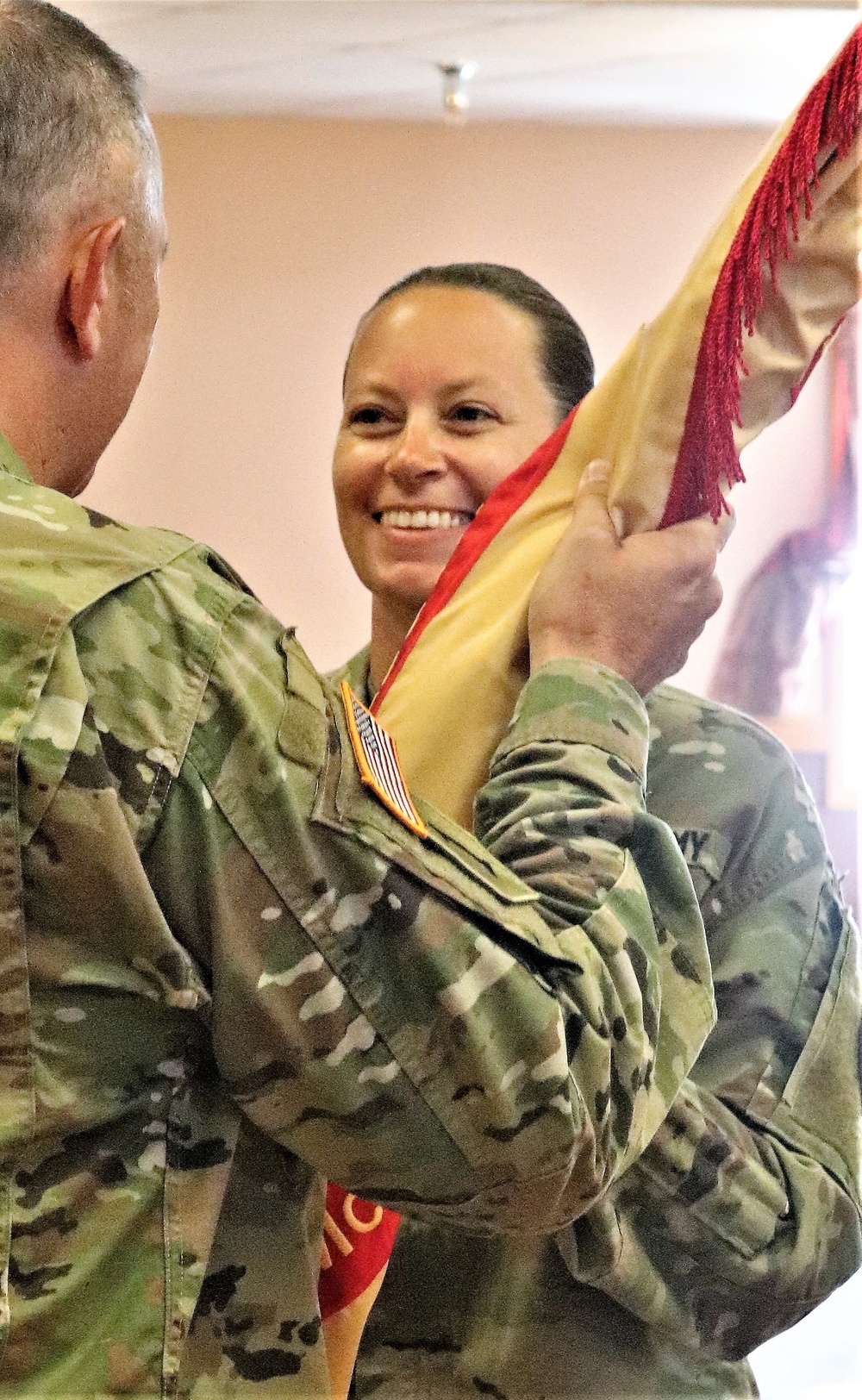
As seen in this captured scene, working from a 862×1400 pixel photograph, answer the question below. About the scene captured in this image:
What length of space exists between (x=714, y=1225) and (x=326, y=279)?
1808mm

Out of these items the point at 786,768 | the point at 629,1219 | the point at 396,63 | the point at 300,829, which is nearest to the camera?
the point at 300,829

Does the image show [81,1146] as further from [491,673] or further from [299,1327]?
[491,673]

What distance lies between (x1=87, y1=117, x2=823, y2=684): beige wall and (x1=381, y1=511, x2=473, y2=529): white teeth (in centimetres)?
116

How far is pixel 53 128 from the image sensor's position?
67 cm

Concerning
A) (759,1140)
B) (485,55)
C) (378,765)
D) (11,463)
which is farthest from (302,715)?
(485,55)

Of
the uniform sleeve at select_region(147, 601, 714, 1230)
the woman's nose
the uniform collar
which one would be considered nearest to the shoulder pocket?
the uniform sleeve at select_region(147, 601, 714, 1230)

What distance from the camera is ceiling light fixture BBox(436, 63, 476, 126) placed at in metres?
2.15

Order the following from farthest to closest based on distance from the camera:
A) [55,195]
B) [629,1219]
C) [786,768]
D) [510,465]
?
[510,465]
[786,768]
[629,1219]
[55,195]

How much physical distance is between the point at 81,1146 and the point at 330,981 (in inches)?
4.7

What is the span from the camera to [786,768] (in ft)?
3.10

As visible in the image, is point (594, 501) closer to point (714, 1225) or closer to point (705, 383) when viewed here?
point (705, 383)

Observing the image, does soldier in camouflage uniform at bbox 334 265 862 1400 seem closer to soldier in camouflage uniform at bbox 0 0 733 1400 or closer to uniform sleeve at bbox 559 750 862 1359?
uniform sleeve at bbox 559 750 862 1359

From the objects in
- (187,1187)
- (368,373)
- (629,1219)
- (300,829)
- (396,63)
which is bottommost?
(629,1219)

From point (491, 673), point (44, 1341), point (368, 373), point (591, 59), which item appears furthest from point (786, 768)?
point (591, 59)
